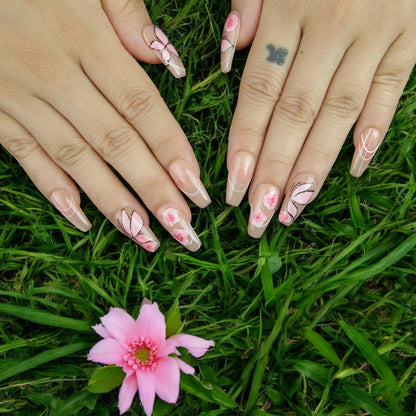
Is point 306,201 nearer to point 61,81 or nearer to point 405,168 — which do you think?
point 405,168

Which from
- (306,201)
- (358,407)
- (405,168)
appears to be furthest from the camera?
(405,168)

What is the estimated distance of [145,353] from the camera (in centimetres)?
106

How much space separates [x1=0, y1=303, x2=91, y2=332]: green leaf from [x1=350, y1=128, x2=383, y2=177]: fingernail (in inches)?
42.8

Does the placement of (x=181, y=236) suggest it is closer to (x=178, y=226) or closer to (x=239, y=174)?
(x=178, y=226)

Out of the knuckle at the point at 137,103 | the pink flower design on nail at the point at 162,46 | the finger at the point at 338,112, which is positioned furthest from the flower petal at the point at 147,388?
the pink flower design on nail at the point at 162,46

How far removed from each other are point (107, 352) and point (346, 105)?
1118 millimetres

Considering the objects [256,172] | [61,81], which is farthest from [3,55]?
[256,172]

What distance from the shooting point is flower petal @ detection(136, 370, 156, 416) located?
Answer: 99 cm

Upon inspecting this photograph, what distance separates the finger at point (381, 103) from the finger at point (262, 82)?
319 millimetres

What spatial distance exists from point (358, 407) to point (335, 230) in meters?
0.57

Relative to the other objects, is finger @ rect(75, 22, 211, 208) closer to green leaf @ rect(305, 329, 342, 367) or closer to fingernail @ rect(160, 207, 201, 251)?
fingernail @ rect(160, 207, 201, 251)

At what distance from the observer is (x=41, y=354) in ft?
4.05

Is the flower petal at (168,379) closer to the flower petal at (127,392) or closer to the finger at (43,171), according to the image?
the flower petal at (127,392)

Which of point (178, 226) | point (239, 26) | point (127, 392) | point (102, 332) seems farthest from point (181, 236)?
point (239, 26)
